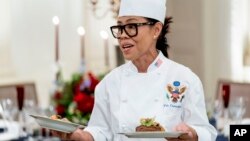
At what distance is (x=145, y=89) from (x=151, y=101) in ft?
0.12

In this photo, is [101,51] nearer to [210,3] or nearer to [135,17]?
[210,3]

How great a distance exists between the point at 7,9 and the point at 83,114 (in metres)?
1.94

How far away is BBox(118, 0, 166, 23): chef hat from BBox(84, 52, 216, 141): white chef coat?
10 cm

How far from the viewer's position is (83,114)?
2.37 m

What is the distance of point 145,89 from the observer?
1252mm

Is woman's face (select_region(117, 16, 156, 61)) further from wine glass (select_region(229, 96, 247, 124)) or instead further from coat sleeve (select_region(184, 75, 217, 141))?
wine glass (select_region(229, 96, 247, 124))

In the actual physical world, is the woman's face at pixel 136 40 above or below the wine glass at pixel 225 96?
above

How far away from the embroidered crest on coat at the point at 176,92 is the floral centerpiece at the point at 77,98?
111 cm

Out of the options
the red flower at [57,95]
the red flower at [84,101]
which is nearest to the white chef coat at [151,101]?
the red flower at [84,101]

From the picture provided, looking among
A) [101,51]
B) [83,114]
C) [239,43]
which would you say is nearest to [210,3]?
[239,43]

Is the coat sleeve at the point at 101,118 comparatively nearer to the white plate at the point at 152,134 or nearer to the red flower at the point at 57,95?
the white plate at the point at 152,134

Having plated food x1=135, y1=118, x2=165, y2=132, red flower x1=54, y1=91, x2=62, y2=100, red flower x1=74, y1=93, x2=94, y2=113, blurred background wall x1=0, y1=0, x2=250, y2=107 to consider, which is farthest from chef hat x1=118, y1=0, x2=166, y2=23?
blurred background wall x1=0, y1=0, x2=250, y2=107

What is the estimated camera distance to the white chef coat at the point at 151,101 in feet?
4.01

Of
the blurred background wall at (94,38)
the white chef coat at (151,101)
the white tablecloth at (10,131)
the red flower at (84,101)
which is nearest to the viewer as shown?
the white chef coat at (151,101)
